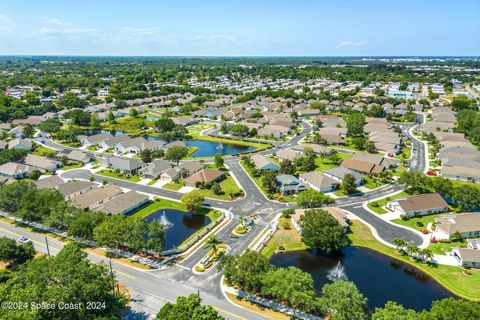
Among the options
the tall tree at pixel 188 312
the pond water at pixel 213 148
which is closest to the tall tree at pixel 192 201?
the tall tree at pixel 188 312

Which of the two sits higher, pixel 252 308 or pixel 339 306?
pixel 339 306

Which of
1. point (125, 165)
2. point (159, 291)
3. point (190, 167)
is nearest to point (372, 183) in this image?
point (190, 167)

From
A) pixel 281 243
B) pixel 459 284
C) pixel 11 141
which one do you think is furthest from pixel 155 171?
pixel 459 284

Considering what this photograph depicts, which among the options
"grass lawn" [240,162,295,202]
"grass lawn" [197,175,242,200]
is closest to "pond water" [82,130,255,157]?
"grass lawn" [240,162,295,202]

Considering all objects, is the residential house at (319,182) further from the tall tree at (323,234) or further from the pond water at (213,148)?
the pond water at (213,148)

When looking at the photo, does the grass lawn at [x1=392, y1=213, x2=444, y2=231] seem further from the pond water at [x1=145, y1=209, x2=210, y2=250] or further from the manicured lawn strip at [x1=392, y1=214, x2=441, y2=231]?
the pond water at [x1=145, y1=209, x2=210, y2=250]

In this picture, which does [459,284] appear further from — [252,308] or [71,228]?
[71,228]
